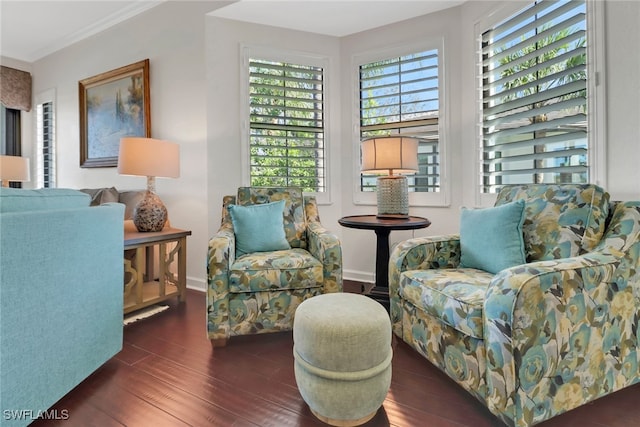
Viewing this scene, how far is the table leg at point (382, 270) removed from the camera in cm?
234

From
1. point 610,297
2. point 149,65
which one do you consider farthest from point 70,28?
point 610,297

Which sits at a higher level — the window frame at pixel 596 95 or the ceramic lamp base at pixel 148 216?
the window frame at pixel 596 95

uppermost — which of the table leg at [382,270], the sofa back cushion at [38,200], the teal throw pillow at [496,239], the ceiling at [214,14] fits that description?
the ceiling at [214,14]

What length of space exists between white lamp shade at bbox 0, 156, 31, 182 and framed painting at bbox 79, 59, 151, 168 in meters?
0.55

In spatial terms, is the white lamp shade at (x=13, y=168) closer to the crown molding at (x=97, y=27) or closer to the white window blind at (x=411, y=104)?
the crown molding at (x=97, y=27)

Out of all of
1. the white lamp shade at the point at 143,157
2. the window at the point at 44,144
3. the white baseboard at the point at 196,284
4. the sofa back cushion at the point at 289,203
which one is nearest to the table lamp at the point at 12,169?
the window at the point at 44,144

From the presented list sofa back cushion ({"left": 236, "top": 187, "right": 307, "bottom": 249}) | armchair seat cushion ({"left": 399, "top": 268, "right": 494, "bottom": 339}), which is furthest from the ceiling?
armchair seat cushion ({"left": 399, "top": 268, "right": 494, "bottom": 339})

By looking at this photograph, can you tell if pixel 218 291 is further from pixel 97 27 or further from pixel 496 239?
pixel 97 27

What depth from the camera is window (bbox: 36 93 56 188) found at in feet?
13.2

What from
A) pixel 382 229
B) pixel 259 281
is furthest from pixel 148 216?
pixel 382 229

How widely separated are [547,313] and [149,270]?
2862mm

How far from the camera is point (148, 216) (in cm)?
247

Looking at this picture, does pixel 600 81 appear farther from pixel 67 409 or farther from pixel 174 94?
pixel 174 94

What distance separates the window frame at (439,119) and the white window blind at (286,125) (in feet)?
1.06
